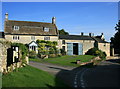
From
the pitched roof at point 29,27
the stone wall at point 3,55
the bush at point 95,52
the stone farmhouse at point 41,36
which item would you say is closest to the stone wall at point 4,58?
the stone wall at point 3,55

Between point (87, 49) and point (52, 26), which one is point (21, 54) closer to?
point (52, 26)

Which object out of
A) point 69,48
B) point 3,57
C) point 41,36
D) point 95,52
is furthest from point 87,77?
point 95,52

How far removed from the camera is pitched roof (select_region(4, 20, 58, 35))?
143ft

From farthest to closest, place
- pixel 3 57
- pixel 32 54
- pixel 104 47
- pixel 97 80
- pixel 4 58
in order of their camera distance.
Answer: pixel 104 47 → pixel 32 54 → pixel 97 80 → pixel 4 58 → pixel 3 57

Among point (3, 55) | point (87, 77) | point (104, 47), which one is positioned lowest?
point (87, 77)

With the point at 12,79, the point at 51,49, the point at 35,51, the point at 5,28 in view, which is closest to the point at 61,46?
the point at 51,49

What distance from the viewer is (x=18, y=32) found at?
4338 centimetres

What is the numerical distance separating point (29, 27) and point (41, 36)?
3.93 metres

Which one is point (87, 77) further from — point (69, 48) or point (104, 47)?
point (104, 47)

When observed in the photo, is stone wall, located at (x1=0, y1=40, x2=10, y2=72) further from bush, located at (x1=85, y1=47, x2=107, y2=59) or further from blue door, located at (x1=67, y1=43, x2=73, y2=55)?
bush, located at (x1=85, y1=47, x2=107, y2=59)

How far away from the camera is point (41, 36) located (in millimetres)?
45469

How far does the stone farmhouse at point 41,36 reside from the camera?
43312 millimetres

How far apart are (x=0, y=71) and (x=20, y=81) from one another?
164 centimetres

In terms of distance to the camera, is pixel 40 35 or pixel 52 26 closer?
pixel 40 35
